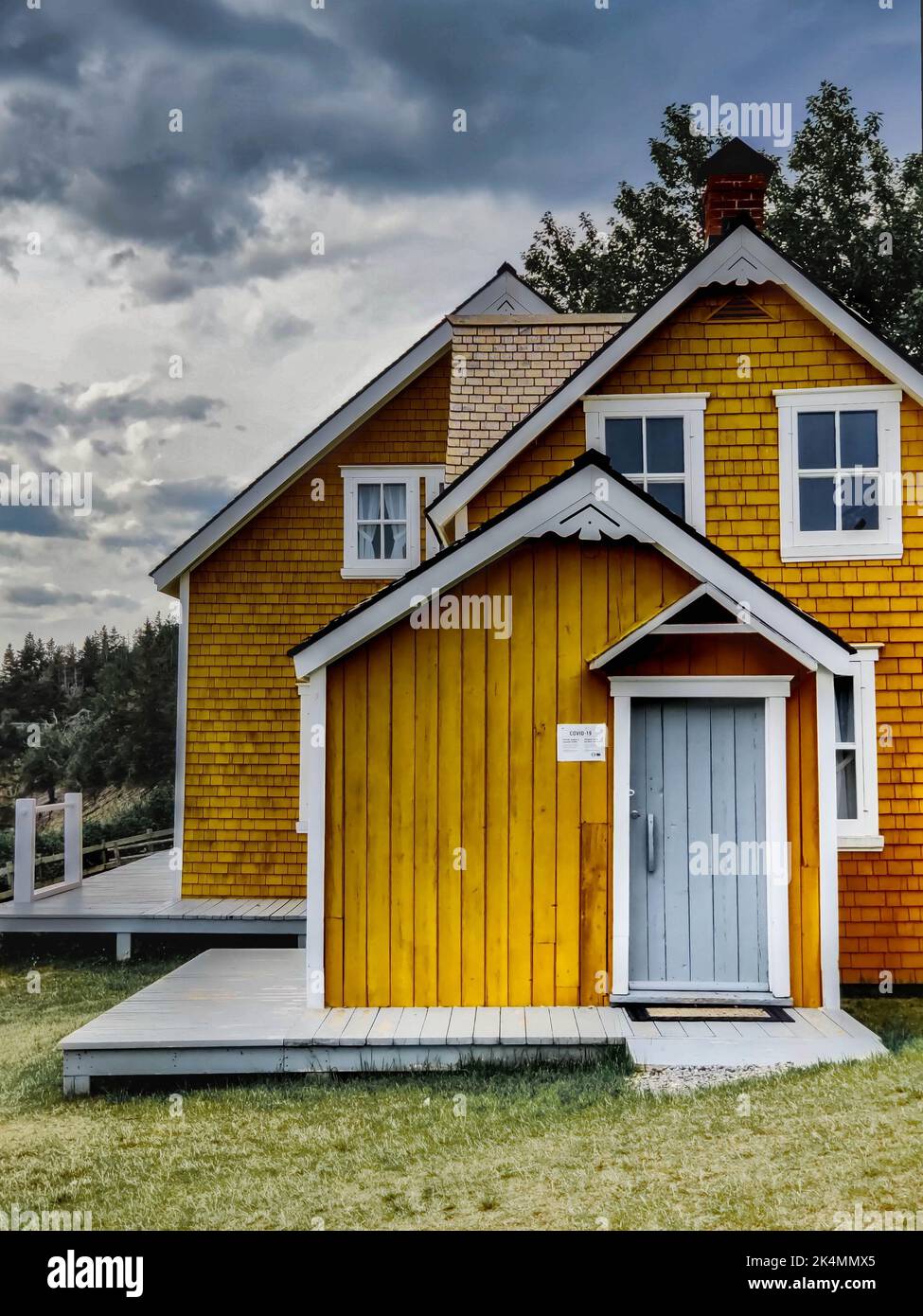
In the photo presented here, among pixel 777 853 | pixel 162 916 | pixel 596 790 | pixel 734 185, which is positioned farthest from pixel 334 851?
pixel 734 185

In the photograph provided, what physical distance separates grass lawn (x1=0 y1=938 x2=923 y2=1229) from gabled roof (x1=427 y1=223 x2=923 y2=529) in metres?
5.91

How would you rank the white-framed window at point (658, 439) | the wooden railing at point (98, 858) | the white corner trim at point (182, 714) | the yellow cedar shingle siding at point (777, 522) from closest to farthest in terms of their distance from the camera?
1. the yellow cedar shingle siding at point (777, 522)
2. the white-framed window at point (658, 439)
3. the white corner trim at point (182, 714)
4. the wooden railing at point (98, 858)

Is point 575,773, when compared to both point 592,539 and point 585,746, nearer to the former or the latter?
point 585,746

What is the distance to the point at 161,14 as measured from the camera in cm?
814

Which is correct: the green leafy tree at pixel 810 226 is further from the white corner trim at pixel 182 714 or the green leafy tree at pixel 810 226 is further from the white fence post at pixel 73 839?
the white fence post at pixel 73 839

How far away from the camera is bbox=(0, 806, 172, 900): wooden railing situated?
13812 millimetres

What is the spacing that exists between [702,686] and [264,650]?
6.85 metres

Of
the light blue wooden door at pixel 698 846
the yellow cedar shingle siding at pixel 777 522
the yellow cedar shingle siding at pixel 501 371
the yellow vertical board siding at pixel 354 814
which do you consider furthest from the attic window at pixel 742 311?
the yellow vertical board siding at pixel 354 814

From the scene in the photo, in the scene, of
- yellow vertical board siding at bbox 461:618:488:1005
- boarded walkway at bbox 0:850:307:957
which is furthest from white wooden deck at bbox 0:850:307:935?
yellow vertical board siding at bbox 461:618:488:1005

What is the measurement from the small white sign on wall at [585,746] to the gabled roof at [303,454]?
6595 mm

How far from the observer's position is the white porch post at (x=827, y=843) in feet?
25.0

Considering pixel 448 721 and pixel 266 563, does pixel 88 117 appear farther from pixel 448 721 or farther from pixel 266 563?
pixel 448 721

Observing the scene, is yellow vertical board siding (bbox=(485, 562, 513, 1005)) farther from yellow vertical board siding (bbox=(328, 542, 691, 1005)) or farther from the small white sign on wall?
the small white sign on wall

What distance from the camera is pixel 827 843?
25.2 feet
